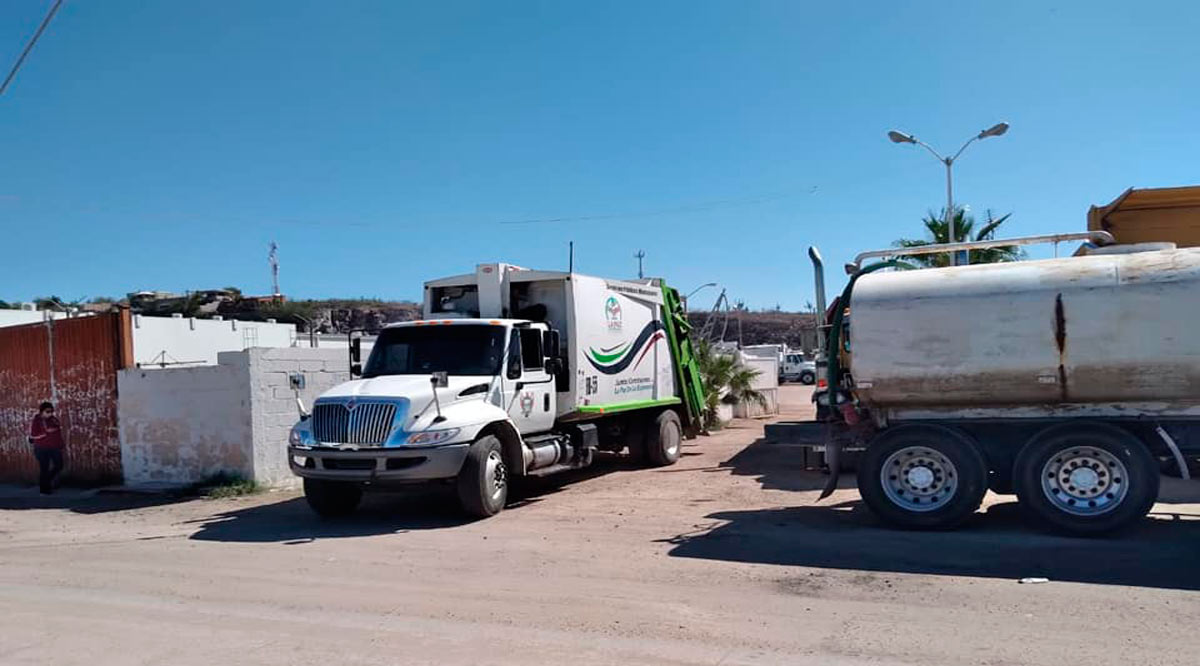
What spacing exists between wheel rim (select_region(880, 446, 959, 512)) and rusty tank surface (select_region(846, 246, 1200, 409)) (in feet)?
1.81

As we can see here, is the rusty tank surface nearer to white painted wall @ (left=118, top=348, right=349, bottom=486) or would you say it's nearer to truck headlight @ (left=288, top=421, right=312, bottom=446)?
truck headlight @ (left=288, top=421, right=312, bottom=446)

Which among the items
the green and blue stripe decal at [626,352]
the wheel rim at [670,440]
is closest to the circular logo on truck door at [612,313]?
the green and blue stripe decal at [626,352]

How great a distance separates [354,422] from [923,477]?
6.58 meters

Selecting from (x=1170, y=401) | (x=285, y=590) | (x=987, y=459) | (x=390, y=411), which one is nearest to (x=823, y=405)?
(x=987, y=459)

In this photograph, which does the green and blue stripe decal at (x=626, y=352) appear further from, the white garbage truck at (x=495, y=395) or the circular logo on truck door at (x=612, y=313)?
the circular logo on truck door at (x=612, y=313)

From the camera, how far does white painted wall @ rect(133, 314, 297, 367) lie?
27.7 m

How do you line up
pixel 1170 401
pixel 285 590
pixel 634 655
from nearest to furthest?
pixel 634 655 → pixel 285 590 → pixel 1170 401

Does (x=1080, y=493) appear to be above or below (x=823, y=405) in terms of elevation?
below

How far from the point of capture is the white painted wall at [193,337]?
2767 centimetres

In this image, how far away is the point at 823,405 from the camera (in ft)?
35.0

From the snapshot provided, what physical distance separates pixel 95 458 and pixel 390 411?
8.27 metres

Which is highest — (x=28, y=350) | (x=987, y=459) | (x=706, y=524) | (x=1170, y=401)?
(x=28, y=350)

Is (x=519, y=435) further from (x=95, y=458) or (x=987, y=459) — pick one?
(x=95, y=458)

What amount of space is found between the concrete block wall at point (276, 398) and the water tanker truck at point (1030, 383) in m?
8.98
